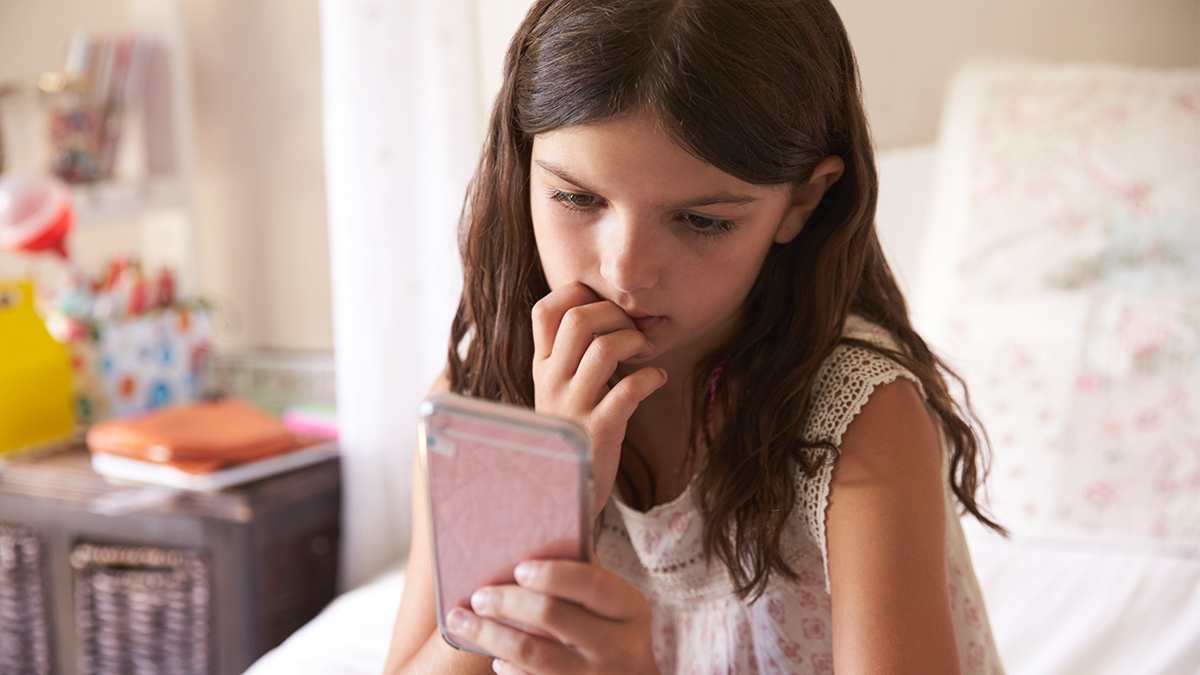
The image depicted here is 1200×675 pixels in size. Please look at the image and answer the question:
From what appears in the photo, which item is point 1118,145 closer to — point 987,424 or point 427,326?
point 987,424

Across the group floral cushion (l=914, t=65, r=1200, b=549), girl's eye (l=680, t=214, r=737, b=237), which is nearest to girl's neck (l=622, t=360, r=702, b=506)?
girl's eye (l=680, t=214, r=737, b=237)

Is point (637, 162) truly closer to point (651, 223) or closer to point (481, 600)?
point (651, 223)

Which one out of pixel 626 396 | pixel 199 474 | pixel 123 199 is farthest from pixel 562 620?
pixel 123 199

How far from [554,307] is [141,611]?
2.83 feet

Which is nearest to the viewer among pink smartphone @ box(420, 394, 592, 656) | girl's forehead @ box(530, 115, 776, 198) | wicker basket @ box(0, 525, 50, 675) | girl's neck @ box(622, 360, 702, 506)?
pink smartphone @ box(420, 394, 592, 656)

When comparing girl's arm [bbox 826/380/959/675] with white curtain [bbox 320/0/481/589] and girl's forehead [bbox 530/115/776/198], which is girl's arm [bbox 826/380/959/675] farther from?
white curtain [bbox 320/0/481/589]

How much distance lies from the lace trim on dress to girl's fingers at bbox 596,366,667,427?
152 millimetres

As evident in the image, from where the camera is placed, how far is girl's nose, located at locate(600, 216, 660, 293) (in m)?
0.58

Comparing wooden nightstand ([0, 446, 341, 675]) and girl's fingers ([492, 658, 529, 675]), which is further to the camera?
wooden nightstand ([0, 446, 341, 675])

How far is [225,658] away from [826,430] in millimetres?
855

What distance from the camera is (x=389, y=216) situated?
1.24m

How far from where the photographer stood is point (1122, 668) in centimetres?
92

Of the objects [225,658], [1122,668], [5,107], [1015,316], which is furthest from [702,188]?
[5,107]

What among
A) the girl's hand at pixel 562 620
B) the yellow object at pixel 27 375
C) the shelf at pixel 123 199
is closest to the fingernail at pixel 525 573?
the girl's hand at pixel 562 620
